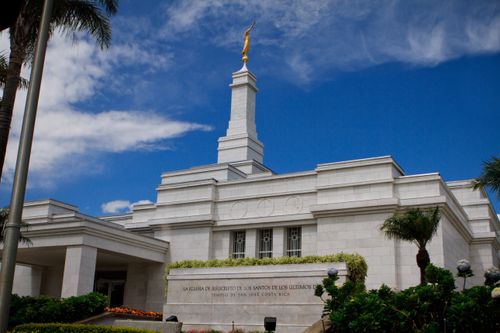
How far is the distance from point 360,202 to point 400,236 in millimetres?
5505

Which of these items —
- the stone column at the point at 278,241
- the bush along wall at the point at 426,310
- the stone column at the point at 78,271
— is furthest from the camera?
the stone column at the point at 278,241

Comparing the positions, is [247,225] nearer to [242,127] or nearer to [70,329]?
[242,127]

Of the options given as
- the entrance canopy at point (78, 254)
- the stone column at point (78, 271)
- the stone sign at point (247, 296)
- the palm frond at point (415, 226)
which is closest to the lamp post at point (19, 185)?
the stone sign at point (247, 296)

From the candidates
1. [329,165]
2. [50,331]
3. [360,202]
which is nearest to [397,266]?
[360,202]

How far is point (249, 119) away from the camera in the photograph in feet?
126

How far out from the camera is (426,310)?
1387 cm

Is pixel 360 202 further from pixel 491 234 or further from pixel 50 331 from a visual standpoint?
pixel 50 331

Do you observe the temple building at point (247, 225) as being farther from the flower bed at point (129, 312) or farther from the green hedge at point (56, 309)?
the green hedge at point (56, 309)

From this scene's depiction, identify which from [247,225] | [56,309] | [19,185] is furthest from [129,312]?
[19,185]

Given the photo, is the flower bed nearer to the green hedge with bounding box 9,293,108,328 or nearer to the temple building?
the green hedge with bounding box 9,293,108,328

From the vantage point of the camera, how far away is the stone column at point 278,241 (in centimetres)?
2997

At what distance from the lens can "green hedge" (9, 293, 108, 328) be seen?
22.2 metres

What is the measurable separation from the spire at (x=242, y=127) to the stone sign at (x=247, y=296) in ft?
45.2

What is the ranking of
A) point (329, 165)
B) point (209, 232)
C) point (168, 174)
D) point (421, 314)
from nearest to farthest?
point (421, 314) → point (329, 165) → point (209, 232) → point (168, 174)
